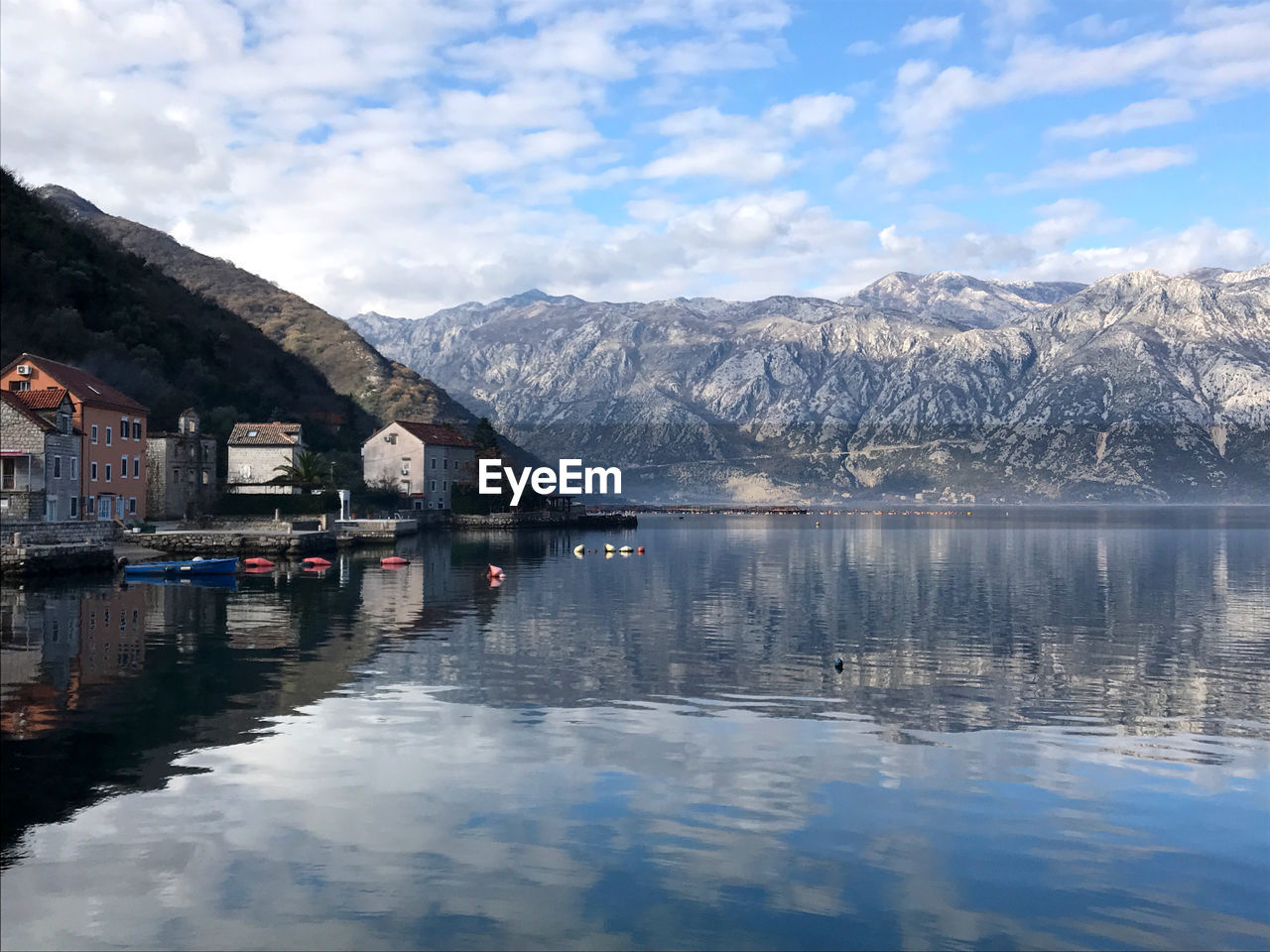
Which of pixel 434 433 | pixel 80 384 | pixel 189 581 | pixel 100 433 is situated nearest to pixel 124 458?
pixel 100 433

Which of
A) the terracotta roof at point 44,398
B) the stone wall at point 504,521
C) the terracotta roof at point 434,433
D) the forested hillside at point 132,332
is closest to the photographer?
the terracotta roof at point 44,398

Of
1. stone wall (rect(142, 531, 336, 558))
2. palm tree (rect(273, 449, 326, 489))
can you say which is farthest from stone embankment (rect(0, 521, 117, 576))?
palm tree (rect(273, 449, 326, 489))

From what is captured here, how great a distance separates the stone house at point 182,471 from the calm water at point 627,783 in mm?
56670

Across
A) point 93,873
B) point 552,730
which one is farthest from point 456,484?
point 93,873

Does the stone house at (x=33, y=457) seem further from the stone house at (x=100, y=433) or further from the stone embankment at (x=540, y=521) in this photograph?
the stone embankment at (x=540, y=521)

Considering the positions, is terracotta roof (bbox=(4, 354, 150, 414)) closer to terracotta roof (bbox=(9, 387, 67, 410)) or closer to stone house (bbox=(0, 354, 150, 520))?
stone house (bbox=(0, 354, 150, 520))

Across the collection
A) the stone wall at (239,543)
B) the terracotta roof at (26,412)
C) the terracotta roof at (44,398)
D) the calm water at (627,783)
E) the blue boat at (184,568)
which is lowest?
the calm water at (627,783)

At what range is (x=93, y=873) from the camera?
16.9 m

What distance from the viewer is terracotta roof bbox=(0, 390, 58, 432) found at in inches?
2965

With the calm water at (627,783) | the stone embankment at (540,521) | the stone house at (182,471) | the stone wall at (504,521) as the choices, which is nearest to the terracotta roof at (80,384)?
the stone house at (182,471)

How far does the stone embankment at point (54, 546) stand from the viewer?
224ft

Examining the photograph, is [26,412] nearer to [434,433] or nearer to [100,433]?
[100,433]

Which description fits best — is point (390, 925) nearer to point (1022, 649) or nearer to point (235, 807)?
point (235, 807)

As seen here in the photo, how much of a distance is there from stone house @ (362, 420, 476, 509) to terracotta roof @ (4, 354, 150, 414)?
188 feet
